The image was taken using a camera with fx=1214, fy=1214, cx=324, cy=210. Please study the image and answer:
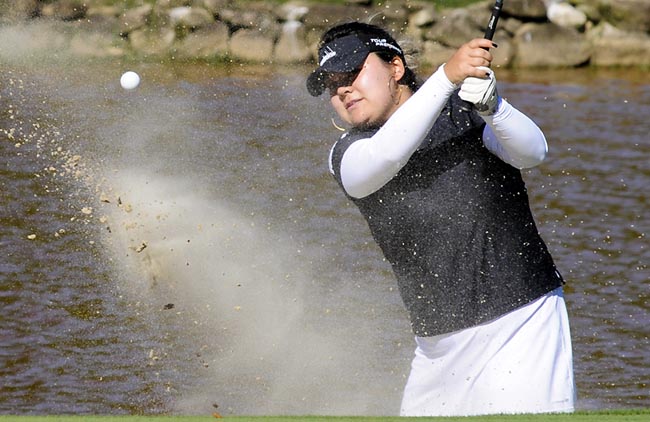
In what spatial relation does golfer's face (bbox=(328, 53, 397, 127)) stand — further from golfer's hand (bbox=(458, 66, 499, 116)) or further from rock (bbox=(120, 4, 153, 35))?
rock (bbox=(120, 4, 153, 35))

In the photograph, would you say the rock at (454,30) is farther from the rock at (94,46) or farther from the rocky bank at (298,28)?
the rock at (94,46)

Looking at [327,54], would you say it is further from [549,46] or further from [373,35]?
[549,46]

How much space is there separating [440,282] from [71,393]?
307 cm

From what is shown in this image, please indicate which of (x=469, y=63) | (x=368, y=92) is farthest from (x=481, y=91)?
(x=368, y=92)

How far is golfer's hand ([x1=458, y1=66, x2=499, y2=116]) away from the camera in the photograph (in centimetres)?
299

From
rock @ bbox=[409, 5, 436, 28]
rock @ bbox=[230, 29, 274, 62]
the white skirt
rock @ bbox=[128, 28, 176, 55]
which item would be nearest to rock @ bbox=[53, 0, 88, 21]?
rock @ bbox=[128, 28, 176, 55]

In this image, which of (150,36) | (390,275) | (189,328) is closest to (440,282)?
(189,328)

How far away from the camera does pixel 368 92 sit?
334 centimetres

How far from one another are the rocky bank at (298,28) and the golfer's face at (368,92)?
407 inches

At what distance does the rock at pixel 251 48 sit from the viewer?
546 inches

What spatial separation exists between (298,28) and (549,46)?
2.93 metres

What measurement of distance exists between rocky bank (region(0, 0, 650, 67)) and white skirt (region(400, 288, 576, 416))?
10482 mm

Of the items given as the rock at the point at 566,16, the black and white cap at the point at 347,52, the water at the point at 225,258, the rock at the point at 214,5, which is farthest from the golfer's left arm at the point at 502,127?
the rock at the point at 566,16

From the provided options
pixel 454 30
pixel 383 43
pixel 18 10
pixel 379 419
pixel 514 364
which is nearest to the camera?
pixel 379 419
